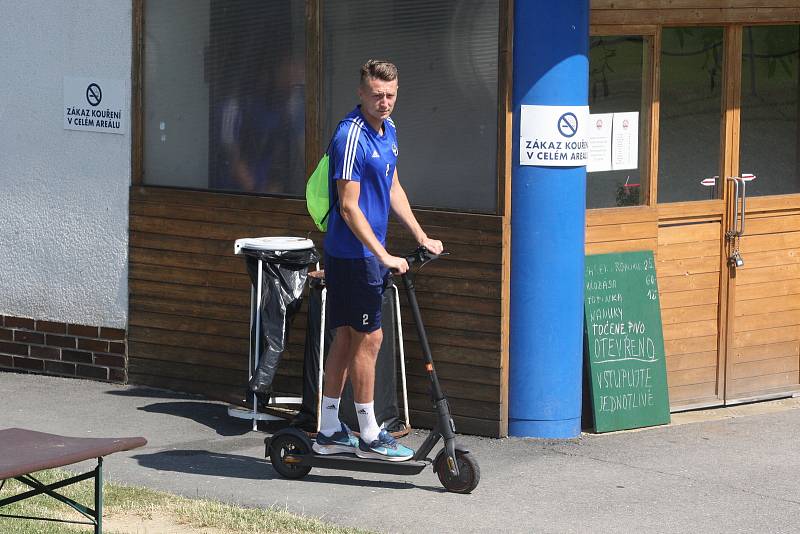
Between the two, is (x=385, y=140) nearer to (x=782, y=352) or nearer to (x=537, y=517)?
(x=537, y=517)

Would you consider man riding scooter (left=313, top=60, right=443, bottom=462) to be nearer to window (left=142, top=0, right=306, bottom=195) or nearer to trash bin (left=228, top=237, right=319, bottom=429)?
trash bin (left=228, top=237, right=319, bottom=429)

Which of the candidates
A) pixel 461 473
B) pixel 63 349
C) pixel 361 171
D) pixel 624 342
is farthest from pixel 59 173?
pixel 461 473

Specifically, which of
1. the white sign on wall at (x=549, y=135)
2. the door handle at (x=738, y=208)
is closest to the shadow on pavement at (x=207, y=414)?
the white sign on wall at (x=549, y=135)

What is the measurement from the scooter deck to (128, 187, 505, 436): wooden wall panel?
3.64ft

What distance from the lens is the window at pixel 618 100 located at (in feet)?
26.6

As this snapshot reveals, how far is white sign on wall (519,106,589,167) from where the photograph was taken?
762 cm

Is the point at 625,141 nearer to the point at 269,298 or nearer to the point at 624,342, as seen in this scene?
the point at 624,342

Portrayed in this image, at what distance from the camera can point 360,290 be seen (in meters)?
6.86

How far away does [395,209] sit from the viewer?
23.1 ft

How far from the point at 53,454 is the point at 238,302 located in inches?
134

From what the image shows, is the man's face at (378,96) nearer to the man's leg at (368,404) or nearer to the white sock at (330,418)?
the man's leg at (368,404)

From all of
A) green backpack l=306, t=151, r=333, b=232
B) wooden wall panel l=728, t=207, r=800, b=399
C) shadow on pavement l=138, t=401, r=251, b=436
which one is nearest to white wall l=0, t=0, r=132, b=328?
shadow on pavement l=138, t=401, r=251, b=436

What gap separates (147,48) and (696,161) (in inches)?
135

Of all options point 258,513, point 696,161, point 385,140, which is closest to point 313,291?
point 385,140
